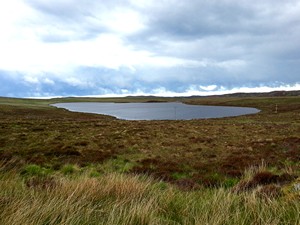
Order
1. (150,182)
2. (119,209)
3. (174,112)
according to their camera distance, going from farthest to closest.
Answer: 1. (174,112)
2. (150,182)
3. (119,209)

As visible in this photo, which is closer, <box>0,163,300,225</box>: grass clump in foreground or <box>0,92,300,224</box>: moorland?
<box>0,163,300,225</box>: grass clump in foreground

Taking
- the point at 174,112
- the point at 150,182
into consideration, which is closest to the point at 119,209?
the point at 150,182

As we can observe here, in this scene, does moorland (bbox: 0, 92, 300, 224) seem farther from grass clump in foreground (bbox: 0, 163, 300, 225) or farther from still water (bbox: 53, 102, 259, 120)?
still water (bbox: 53, 102, 259, 120)

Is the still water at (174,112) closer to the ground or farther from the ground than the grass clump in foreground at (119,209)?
closer to the ground

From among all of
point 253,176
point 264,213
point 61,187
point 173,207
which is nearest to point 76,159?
point 253,176

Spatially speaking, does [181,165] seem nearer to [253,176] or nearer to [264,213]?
[253,176]

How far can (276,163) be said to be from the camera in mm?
15953

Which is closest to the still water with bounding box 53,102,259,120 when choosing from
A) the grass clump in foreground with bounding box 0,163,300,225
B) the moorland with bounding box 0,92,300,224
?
the moorland with bounding box 0,92,300,224

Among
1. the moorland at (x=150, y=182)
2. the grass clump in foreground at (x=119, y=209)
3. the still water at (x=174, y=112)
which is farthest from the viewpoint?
the still water at (x=174, y=112)

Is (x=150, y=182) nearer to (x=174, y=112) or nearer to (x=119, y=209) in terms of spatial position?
(x=119, y=209)

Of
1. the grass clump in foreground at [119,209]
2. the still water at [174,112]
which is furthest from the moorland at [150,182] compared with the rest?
the still water at [174,112]

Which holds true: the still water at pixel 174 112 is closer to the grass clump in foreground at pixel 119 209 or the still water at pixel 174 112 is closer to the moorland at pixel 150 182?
the moorland at pixel 150 182

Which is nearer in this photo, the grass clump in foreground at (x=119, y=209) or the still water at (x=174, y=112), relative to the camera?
the grass clump in foreground at (x=119, y=209)

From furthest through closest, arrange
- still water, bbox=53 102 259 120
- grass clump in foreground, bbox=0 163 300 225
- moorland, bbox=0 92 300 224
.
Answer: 1. still water, bbox=53 102 259 120
2. moorland, bbox=0 92 300 224
3. grass clump in foreground, bbox=0 163 300 225
